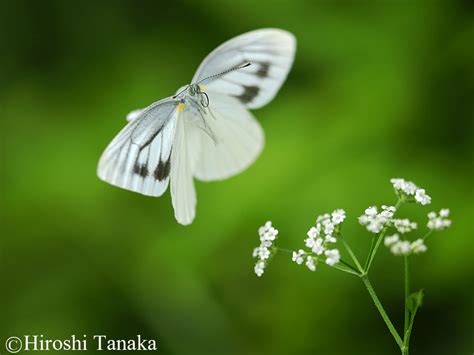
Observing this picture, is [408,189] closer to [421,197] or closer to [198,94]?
[421,197]

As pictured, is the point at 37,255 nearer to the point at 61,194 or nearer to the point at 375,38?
the point at 61,194

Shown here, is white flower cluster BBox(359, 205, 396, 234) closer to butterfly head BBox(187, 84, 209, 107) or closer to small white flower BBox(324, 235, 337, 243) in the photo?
small white flower BBox(324, 235, 337, 243)

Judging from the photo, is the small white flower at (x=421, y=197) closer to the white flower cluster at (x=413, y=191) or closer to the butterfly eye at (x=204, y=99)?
the white flower cluster at (x=413, y=191)

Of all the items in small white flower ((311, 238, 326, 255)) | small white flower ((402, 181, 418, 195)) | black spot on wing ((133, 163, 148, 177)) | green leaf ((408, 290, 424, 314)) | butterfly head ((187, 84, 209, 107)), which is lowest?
green leaf ((408, 290, 424, 314))

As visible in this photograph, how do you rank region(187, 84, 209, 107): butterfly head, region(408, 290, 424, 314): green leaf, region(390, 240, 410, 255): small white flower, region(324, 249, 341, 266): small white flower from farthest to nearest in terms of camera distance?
region(187, 84, 209, 107): butterfly head < region(324, 249, 341, 266): small white flower < region(390, 240, 410, 255): small white flower < region(408, 290, 424, 314): green leaf

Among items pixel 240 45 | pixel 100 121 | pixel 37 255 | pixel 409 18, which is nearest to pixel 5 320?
pixel 37 255

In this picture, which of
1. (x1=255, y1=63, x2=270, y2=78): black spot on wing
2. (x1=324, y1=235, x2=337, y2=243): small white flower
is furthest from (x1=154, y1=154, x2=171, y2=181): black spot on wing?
(x1=324, y1=235, x2=337, y2=243): small white flower

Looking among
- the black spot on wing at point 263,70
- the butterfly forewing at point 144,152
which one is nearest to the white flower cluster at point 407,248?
the butterfly forewing at point 144,152
